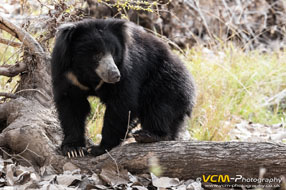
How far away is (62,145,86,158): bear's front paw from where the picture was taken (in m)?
3.35

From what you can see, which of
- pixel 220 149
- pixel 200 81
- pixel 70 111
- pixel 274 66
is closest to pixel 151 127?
pixel 70 111

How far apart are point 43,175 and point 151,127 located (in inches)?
44.5

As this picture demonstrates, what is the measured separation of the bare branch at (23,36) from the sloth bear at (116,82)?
774 mm

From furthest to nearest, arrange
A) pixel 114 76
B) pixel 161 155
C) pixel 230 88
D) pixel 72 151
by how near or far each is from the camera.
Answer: pixel 230 88
pixel 72 151
pixel 114 76
pixel 161 155

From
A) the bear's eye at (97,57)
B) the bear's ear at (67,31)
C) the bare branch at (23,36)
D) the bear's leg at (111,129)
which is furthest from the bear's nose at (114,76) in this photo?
the bare branch at (23,36)

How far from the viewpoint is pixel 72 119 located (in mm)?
3604

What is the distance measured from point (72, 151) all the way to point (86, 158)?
170mm

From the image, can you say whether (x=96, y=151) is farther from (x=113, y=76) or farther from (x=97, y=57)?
(x=97, y=57)

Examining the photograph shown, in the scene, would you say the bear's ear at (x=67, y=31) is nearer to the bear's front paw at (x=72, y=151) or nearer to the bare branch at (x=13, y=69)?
the bear's front paw at (x=72, y=151)

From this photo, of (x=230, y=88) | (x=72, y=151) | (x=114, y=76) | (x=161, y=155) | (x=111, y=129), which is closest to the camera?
(x=161, y=155)

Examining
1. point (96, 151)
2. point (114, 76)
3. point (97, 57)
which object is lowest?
point (96, 151)

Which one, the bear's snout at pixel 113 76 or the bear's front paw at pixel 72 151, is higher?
the bear's snout at pixel 113 76

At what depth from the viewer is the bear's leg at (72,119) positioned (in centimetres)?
352

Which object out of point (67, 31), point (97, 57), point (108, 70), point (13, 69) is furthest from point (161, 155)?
point (13, 69)
